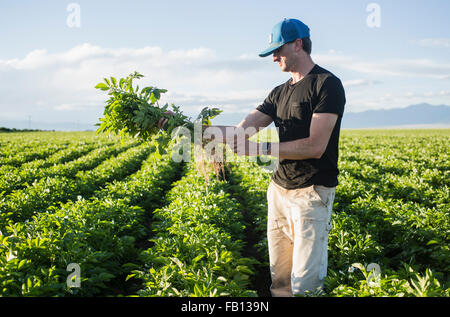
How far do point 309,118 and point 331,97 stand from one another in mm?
311

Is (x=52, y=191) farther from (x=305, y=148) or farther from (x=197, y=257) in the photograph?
(x=305, y=148)

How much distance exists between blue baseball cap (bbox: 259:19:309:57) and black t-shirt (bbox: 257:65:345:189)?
1.18 feet

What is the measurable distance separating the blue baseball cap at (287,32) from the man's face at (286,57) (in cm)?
5

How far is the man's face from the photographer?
3.12 metres

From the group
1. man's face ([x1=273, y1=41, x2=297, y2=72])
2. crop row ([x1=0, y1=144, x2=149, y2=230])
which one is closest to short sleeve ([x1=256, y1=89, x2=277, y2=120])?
man's face ([x1=273, y1=41, x2=297, y2=72])

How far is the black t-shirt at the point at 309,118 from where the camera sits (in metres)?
2.88

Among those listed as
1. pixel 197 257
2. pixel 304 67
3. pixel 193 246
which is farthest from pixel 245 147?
pixel 193 246

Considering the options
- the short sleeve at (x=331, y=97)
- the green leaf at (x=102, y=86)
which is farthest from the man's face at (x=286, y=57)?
the green leaf at (x=102, y=86)

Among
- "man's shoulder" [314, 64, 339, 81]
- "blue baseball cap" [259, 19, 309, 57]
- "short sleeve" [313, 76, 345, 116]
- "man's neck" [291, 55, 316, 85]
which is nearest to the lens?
"short sleeve" [313, 76, 345, 116]

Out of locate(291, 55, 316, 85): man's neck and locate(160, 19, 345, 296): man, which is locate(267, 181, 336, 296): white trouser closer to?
locate(160, 19, 345, 296): man

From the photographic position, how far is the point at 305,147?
9.46ft

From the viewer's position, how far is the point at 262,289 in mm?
4660

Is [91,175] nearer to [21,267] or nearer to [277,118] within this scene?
[21,267]

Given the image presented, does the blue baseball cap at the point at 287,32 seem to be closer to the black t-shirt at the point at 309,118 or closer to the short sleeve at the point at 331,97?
the black t-shirt at the point at 309,118
